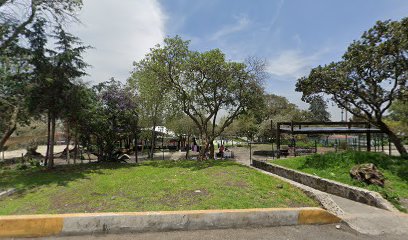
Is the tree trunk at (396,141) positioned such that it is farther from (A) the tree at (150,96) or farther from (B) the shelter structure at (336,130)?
(A) the tree at (150,96)

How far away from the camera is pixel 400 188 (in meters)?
8.29

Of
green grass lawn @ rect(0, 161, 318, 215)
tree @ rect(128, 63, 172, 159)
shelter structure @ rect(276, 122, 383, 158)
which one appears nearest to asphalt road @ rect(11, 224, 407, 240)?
green grass lawn @ rect(0, 161, 318, 215)

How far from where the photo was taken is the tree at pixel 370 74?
37.4 ft

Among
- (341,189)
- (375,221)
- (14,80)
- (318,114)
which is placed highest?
(318,114)

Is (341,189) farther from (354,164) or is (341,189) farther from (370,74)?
(370,74)

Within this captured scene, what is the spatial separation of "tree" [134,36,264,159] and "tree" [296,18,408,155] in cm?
273

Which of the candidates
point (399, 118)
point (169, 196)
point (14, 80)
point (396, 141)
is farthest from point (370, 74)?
point (399, 118)

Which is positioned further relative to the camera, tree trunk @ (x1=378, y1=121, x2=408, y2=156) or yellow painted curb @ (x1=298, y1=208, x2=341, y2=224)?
tree trunk @ (x1=378, y1=121, x2=408, y2=156)

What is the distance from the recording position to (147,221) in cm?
459

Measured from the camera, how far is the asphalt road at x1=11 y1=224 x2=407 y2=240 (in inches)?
171

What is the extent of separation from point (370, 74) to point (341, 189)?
6.76 m

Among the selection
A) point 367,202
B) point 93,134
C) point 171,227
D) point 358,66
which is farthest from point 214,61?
point 171,227

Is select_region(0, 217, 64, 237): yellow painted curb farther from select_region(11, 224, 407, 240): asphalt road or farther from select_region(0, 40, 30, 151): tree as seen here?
select_region(0, 40, 30, 151): tree

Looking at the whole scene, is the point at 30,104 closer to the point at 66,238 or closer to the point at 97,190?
the point at 97,190
